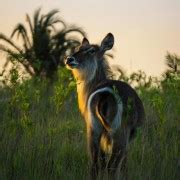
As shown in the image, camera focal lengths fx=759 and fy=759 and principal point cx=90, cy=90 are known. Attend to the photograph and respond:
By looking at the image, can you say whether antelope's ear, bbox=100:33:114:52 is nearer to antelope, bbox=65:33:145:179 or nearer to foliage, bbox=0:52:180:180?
foliage, bbox=0:52:180:180

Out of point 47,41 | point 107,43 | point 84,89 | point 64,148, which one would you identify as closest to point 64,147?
point 64,148

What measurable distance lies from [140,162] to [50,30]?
15.0 m

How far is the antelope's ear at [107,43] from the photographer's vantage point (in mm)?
9834

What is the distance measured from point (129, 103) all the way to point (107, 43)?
7.12 ft

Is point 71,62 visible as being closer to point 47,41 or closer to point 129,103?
point 129,103

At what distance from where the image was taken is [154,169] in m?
8.55

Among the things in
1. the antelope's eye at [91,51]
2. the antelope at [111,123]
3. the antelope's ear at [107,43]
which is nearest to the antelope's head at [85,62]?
the antelope's eye at [91,51]

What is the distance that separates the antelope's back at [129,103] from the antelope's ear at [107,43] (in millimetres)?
1067

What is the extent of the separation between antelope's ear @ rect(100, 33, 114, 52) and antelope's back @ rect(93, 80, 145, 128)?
107 cm

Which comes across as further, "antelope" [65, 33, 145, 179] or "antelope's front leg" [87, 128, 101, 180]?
"antelope's front leg" [87, 128, 101, 180]

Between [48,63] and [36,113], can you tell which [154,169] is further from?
[48,63]

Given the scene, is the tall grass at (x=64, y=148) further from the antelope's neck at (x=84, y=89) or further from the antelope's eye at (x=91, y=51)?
the antelope's eye at (x=91, y=51)

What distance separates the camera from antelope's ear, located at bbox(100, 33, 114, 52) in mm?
9834

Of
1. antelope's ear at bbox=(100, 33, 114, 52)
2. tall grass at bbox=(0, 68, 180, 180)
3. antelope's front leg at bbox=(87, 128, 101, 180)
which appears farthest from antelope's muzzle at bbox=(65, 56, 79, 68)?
antelope's front leg at bbox=(87, 128, 101, 180)
